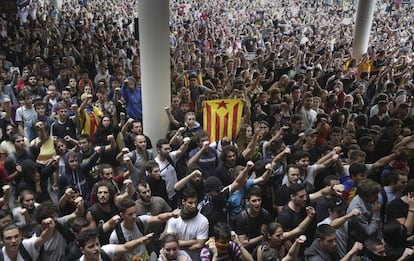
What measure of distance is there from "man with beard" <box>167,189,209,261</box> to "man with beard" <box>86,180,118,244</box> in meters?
0.69

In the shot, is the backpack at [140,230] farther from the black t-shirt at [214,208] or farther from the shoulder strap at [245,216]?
the shoulder strap at [245,216]

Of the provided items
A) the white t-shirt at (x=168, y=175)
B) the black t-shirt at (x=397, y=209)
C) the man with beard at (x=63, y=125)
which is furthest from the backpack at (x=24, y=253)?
the black t-shirt at (x=397, y=209)

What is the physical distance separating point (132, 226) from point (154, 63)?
12.3ft

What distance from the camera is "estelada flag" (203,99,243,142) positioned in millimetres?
6996

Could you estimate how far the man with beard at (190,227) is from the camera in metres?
4.58

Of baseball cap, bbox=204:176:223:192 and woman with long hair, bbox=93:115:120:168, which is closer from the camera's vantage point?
baseball cap, bbox=204:176:223:192

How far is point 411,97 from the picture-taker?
30.6 ft

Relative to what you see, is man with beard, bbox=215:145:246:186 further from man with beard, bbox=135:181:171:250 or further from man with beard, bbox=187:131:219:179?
man with beard, bbox=135:181:171:250

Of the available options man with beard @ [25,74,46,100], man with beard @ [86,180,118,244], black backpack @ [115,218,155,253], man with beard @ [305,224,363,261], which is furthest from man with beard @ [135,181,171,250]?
man with beard @ [25,74,46,100]

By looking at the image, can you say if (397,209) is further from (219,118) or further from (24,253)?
(24,253)

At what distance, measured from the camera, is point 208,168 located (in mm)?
6145

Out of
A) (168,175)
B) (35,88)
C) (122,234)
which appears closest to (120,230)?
(122,234)

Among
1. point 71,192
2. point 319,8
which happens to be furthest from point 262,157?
point 319,8

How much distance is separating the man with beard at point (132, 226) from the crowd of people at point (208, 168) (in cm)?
1
